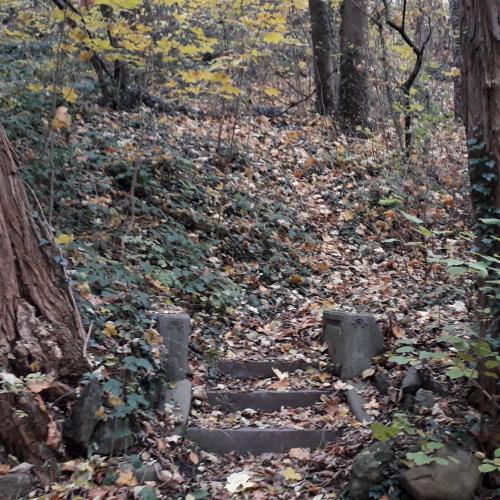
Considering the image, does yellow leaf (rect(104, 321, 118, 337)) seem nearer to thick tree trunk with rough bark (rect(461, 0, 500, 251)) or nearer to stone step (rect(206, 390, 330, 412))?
stone step (rect(206, 390, 330, 412))

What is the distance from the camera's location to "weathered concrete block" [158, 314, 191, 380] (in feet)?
17.3

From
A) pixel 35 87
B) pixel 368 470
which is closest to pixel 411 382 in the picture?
pixel 368 470

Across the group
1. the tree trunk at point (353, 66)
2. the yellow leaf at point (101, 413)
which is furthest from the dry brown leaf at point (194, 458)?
the tree trunk at point (353, 66)

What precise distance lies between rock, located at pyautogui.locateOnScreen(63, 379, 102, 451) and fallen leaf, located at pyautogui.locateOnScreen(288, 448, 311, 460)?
1516 millimetres

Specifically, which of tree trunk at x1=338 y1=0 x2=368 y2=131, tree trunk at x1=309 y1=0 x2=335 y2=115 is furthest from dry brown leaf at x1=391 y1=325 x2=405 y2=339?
tree trunk at x1=309 y1=0 x2=335 y2=115

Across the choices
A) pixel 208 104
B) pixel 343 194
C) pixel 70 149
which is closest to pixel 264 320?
pixel 70 149

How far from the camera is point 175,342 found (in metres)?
5.31

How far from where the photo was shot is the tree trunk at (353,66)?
13.0 metres

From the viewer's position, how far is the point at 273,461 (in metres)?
4.55

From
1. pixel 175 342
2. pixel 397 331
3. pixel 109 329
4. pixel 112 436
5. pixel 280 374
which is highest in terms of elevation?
pixel 109 329

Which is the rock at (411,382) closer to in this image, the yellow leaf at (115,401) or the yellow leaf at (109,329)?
the yellow leaf at (115,401)

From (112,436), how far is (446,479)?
2.25 m

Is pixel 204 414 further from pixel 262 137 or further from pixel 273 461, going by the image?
pixel 262 137

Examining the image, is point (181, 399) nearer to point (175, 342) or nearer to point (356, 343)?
point (175, 342)
